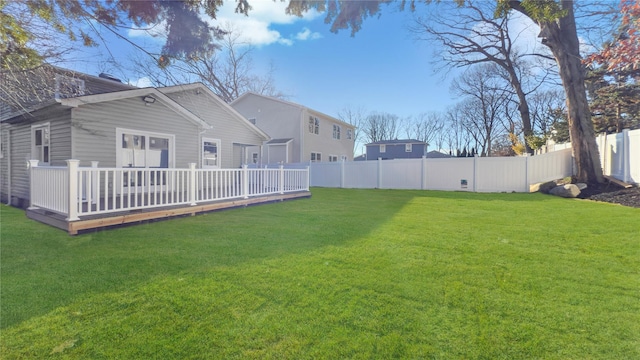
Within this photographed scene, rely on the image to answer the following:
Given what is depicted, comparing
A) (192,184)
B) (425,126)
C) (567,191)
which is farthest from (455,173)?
(425,126)

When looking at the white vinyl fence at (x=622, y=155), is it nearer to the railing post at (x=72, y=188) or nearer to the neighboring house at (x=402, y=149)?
the railing post at (x=72, y=188)

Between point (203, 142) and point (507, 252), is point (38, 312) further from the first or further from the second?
point (203, 142)

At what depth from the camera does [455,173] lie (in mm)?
12500

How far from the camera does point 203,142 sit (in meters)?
10.9

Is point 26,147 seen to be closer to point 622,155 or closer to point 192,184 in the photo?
point 192,184

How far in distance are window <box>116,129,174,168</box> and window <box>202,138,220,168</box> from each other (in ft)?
5.56

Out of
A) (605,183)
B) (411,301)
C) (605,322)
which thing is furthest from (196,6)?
(605,183)

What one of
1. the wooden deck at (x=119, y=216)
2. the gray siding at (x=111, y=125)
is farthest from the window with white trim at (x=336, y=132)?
the wooden deck at (x=119, y=216)

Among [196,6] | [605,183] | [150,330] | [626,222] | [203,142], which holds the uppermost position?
[196,6]

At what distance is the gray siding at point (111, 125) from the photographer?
7199 millimetres

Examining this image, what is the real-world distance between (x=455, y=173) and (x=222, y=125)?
10.3m

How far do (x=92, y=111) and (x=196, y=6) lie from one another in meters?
4.41

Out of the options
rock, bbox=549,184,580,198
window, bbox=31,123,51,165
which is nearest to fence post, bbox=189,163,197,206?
window, bbox=31,123,51,165

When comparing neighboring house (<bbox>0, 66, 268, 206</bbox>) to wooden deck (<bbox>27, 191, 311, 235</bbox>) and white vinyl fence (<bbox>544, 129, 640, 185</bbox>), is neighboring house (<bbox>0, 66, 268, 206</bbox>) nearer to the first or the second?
wooden deck (<bbox>27, 191, 311, 235</bbox>)
